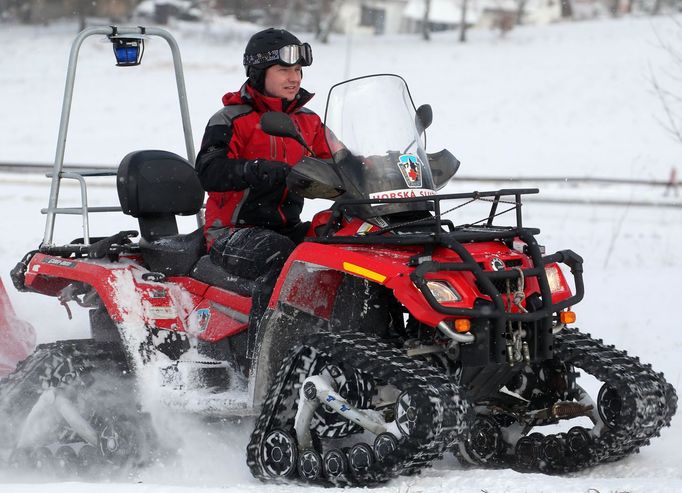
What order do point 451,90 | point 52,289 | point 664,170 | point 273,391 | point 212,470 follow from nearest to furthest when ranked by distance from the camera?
point 273,391
point 212,470
point 52,289
point 664,170
point 451,90

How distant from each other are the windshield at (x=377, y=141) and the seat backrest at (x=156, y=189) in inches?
54.6

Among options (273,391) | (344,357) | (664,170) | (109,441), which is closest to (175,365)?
(109,441)

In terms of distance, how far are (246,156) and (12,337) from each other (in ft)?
8.48

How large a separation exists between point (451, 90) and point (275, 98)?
120 feet

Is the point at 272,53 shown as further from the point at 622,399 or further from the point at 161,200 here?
the point at 622,399

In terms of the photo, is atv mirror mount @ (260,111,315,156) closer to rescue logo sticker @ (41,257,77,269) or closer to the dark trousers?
the dark trousers

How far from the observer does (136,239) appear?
7668 millimetres

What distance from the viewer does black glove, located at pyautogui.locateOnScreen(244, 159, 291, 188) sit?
19.6ft

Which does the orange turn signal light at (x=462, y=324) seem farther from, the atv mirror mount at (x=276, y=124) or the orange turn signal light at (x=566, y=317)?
the atv mirror mount at (x=276, y=124)

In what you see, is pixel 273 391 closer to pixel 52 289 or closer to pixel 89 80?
pixel 52 289

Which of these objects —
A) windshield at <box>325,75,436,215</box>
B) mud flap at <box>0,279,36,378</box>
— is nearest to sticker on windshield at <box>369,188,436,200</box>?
windshield at <box>325,75,436,215</box>

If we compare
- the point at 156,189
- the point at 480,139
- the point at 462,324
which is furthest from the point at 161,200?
the point at 480,139

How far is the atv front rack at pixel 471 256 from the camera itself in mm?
5051

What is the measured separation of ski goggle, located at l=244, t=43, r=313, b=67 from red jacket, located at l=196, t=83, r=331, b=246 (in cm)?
20
